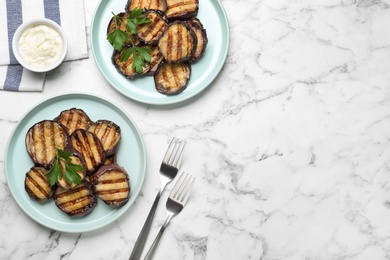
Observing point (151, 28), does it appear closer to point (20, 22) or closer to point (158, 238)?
point (20, 22)

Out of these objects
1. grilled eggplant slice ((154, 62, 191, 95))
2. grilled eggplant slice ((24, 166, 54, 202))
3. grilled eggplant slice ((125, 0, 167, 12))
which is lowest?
grilled eggplant slice ((24, 166, 54, 202))

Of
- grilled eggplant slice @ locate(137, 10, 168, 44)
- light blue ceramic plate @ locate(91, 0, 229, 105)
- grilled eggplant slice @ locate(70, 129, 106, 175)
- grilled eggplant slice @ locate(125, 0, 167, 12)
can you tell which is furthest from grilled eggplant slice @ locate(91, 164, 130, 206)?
grilled eggplant slice @ locate(125, 0, 167, 12)

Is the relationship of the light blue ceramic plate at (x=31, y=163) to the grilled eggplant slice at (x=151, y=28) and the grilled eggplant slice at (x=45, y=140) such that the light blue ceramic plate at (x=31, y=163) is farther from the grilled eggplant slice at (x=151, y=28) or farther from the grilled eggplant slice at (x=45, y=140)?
the grilled eggplant slice at (x=151, y=28)

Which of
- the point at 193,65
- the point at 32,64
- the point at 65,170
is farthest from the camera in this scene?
the point at 193,65

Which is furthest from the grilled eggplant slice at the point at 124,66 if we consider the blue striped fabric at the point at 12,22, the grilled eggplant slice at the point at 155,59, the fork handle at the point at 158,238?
the fork handle at the point at 158,238

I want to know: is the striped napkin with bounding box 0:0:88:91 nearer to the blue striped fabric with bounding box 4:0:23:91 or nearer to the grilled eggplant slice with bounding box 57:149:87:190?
the blue striped fabric with bounding box 4:0:23:91

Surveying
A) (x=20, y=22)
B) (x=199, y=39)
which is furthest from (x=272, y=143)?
(x=20, y=22)

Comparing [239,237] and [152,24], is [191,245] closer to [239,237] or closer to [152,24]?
[239,237]

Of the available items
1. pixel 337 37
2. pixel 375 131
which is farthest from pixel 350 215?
pixel 337 37
